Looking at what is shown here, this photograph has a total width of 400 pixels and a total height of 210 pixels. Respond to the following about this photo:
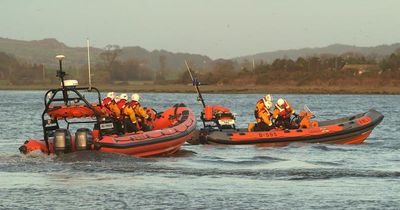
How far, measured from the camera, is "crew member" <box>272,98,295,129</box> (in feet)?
78.2

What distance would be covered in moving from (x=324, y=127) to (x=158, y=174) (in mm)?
7425

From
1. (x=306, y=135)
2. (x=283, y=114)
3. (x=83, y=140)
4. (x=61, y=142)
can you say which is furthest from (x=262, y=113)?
(x=61, y=142)

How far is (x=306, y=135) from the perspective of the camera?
78.2 feet

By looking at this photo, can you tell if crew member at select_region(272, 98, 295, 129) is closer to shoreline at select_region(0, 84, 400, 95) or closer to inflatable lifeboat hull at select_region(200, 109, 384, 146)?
inflatable lifeboat hull at select_region(200, 109, 384, 146)

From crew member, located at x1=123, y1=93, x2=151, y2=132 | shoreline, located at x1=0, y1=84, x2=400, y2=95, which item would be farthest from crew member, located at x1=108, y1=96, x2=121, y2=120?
shoreline, located at x1=0, y1=84, x2=400, y2=95

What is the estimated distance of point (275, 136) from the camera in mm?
23422

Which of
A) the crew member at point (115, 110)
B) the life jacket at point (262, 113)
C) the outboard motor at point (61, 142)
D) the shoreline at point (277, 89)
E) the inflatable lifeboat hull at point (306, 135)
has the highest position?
the crew member at point (115, 110)

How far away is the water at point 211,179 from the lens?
48.9 feet

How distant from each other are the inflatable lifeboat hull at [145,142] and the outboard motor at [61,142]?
7 cm

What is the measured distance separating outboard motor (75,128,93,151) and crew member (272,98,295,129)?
608cm

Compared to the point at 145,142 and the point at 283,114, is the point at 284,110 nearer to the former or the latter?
the point at 283,114

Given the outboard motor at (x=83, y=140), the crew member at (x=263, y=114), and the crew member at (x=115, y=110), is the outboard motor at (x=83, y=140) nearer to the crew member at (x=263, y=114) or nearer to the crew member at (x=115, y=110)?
the crew member at (x=115, y=110)

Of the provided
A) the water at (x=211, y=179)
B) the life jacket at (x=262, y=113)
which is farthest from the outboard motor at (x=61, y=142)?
the life jacket at (x=262, y=113)

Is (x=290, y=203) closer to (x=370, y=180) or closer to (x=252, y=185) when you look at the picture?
(x=252, y=185)
